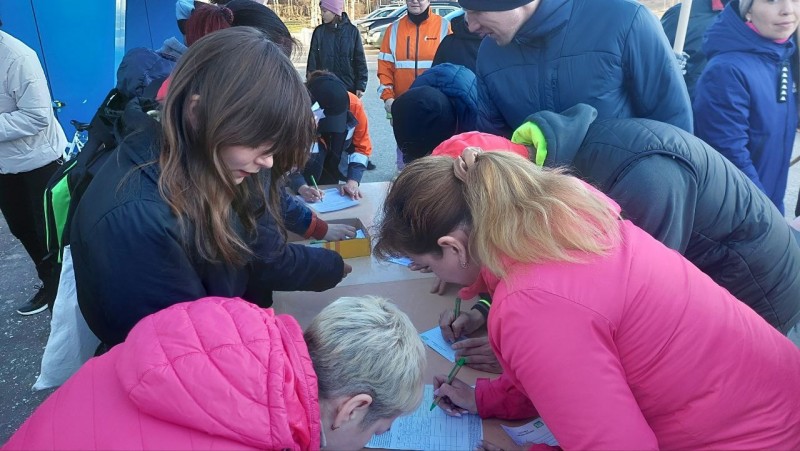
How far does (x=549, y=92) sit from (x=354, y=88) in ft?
12.5

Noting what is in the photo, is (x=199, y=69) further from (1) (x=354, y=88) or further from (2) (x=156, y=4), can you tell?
(2) (x=156, y=4)

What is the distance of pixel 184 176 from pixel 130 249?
184 millimetres

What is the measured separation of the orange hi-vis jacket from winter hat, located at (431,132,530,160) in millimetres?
3116

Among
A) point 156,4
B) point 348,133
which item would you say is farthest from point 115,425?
point 156,4

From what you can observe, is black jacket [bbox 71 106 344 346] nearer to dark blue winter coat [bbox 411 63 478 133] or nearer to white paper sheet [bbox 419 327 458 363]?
white paper sheet [bbox 419 327 458 363]

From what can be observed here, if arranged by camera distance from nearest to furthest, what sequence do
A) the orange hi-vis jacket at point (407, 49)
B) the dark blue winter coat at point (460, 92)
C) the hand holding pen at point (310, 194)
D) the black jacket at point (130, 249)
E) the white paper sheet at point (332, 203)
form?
1. the black jacket at point (130, 249)
2. the dark blue winter coat at point (460, 92)
3. the white paper sheet at point (332, 203)
4. the hand holding pen at point (310, 194)
5. the orange hi-vis jacket at point (407, 49)

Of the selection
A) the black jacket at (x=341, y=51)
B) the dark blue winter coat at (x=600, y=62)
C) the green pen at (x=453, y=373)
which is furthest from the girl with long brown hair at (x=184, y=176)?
the black jacket at (x=341, y=51)

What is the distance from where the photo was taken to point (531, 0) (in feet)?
6.27

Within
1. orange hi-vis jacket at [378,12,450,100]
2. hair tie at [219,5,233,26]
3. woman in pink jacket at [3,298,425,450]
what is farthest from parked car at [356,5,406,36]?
woman in pink jacket at [3,298,425,450]

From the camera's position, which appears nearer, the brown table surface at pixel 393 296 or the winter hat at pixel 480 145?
the winter hat at pixel 480 145

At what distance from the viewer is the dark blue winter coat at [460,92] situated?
238 cm

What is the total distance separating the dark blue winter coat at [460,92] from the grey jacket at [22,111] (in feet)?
6.33

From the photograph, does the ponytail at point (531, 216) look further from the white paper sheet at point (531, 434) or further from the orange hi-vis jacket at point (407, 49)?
the orange hi-vis jacket at point (407, 49)

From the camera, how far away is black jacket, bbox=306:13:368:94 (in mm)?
5445
